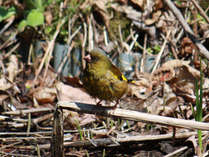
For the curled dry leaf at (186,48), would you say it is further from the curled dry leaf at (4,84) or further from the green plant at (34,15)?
the curled dry leaf at (4,84)

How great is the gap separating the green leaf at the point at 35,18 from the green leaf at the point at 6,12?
0.33 meters

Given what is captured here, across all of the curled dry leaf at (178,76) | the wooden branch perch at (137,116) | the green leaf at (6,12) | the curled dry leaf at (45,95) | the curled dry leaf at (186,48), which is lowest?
the curled dry leaf at (45,95)

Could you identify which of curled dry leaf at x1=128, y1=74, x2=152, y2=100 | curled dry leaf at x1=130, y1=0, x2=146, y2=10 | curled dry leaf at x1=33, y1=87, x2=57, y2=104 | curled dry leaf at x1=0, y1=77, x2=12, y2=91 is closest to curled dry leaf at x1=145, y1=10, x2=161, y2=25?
curled dry leaf at x1=130, y1=0, x2=146, y2=10

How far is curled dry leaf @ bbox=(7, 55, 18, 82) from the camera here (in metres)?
5.21

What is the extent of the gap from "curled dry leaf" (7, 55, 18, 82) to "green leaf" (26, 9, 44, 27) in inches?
27.9

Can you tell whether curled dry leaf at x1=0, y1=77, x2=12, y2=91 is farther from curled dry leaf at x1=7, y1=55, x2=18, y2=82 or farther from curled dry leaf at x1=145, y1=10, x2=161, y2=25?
curled dry leaf at x1=145, y1=10, x2=161, y2=25

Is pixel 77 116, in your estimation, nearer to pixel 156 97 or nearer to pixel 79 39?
pixel 156 97

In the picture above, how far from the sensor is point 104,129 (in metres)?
3.85

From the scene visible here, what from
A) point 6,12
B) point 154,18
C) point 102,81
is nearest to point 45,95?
point 6,12

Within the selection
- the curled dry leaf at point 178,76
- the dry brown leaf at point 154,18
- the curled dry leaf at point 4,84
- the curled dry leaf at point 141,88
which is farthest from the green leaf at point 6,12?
the curled dry leaf at point 178,76

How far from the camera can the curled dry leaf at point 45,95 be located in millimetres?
4738

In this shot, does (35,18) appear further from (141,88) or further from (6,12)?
(141,88)

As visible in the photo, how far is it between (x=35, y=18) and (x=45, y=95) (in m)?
1.25

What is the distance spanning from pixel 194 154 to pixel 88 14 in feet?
9.46
